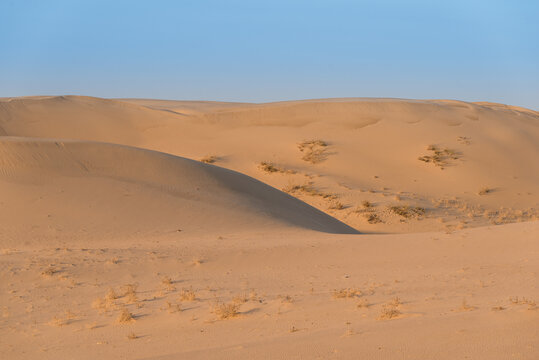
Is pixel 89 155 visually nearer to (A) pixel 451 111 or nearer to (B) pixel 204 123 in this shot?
(B) pixel 204 123

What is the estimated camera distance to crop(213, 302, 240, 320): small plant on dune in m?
6.85

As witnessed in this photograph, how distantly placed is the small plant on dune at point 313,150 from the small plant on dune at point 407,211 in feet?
17.8

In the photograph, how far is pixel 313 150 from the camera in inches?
1031

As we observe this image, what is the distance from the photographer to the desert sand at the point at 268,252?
5836mm

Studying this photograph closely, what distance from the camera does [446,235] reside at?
471 inches

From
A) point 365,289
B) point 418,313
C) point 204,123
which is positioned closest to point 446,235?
point 365,289

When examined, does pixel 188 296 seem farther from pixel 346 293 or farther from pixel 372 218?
pixel 372 218

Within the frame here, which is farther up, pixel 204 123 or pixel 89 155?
pixel 204 123

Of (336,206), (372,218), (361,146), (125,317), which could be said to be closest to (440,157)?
(361,146)

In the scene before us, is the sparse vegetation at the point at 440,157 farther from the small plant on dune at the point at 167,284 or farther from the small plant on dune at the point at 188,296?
the small plant on dune at the point at 188,296

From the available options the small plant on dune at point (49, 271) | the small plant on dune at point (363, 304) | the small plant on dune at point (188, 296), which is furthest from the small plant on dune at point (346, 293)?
the small plant on dune at point (49, 271)

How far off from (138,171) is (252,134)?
13.8m

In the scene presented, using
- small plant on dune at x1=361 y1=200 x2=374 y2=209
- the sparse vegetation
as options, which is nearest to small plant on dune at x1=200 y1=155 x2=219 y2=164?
small plant on dune at x1=361 y1=200 x2=374 y2=209

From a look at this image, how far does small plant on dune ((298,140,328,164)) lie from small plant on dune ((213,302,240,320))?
1835 cm
